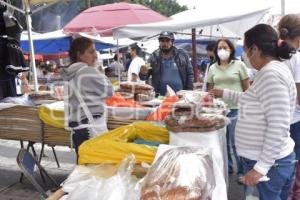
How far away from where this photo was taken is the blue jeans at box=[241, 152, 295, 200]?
2236mm

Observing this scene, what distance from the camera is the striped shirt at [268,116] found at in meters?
2.06

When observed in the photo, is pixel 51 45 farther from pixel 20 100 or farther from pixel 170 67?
pixel 20 100

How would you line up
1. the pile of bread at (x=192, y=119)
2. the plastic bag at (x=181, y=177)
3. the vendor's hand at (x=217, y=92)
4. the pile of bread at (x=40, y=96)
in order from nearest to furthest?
the plastic bag at (x=181, y=177) < the pile of bread at (x=192, y=119) < the vendor's hand at (x=217, y=92) < the pile of bread at (x=40, y=96)

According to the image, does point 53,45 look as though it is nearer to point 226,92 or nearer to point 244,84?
point 244,84

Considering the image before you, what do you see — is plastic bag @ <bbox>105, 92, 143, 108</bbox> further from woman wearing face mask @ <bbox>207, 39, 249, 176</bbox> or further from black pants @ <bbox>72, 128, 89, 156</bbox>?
woman wearing face mask @ <bbox>207, 39, 249, 176</bbox>

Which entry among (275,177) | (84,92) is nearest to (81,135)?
(84,92)

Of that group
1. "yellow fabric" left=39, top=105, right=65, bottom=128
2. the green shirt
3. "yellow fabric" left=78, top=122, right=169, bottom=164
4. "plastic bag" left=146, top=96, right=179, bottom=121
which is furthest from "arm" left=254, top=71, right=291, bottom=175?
the green shirt

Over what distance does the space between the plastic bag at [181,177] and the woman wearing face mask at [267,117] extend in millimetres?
371

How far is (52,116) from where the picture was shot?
3.85 metres

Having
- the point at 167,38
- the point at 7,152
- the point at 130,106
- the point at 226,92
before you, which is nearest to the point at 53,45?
the point at 7,152

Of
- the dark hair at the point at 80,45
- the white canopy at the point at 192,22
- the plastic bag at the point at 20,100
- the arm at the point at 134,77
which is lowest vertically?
the plastic bag at the point at 20,100

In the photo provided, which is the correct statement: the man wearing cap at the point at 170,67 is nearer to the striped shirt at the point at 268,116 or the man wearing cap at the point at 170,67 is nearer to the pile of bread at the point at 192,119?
the pile of bread at the point at 192,119

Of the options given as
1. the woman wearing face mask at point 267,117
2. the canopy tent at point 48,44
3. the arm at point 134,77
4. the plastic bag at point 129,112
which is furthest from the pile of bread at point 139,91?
the canopy tent at point 48,44

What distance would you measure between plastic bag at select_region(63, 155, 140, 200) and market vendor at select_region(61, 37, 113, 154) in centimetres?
143
